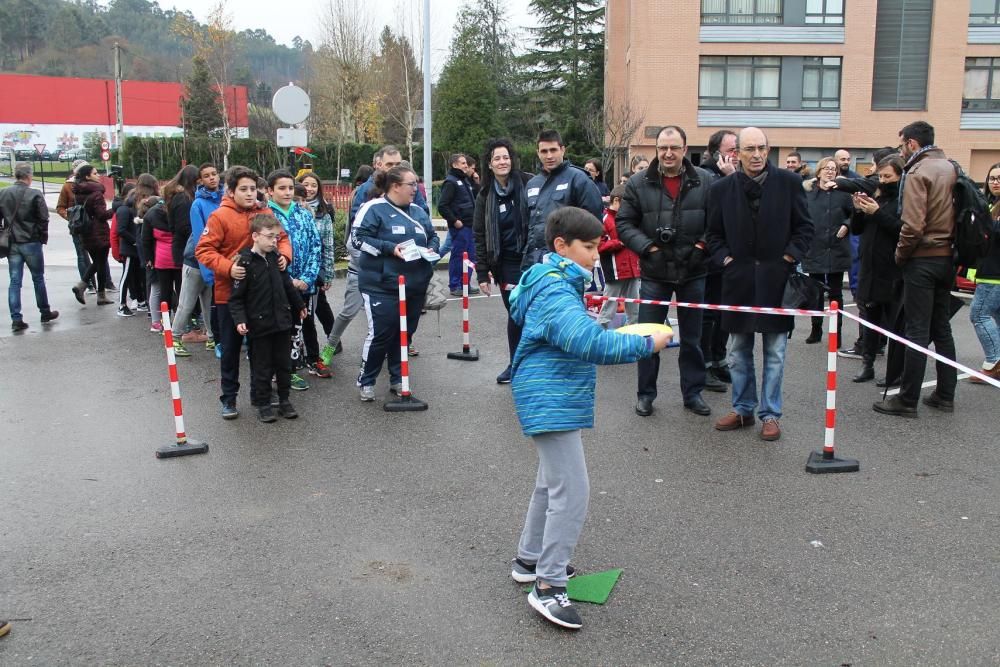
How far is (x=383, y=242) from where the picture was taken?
721 centimetres

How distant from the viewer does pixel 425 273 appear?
753 centimetres

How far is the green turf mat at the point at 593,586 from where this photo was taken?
405cm

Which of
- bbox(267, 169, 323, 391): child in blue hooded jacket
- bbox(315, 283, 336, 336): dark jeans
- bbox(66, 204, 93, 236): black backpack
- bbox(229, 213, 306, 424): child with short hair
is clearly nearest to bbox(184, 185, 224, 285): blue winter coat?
bbox(267, 169, 323, 391): child in blue hooded jacket

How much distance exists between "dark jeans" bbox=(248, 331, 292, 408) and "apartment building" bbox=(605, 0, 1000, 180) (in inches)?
1226

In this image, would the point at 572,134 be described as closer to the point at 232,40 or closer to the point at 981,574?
the point at 232,40

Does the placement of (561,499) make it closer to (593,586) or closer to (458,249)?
(593,586)

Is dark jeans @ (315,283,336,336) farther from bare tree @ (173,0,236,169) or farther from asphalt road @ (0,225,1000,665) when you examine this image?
bare tree @ (173,0,236,169)

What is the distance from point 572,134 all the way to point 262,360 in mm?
43049

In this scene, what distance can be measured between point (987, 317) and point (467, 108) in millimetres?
42078

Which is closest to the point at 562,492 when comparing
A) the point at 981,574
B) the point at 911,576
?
the point at 911,576

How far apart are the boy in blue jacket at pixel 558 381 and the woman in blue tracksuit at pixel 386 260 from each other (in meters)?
3.54

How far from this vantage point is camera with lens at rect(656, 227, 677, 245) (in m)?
6.80

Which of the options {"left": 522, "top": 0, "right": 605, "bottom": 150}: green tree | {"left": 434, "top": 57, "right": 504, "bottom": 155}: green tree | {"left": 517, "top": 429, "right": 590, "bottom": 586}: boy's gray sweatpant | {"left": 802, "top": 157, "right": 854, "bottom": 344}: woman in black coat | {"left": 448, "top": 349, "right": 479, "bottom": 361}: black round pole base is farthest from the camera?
{"left": 522, "top": 0, "right": 605, "bottom": 150}: green tree

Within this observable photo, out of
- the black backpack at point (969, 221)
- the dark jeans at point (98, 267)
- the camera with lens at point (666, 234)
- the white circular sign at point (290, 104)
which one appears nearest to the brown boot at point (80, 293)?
the dark jeans at point (98, 267)
